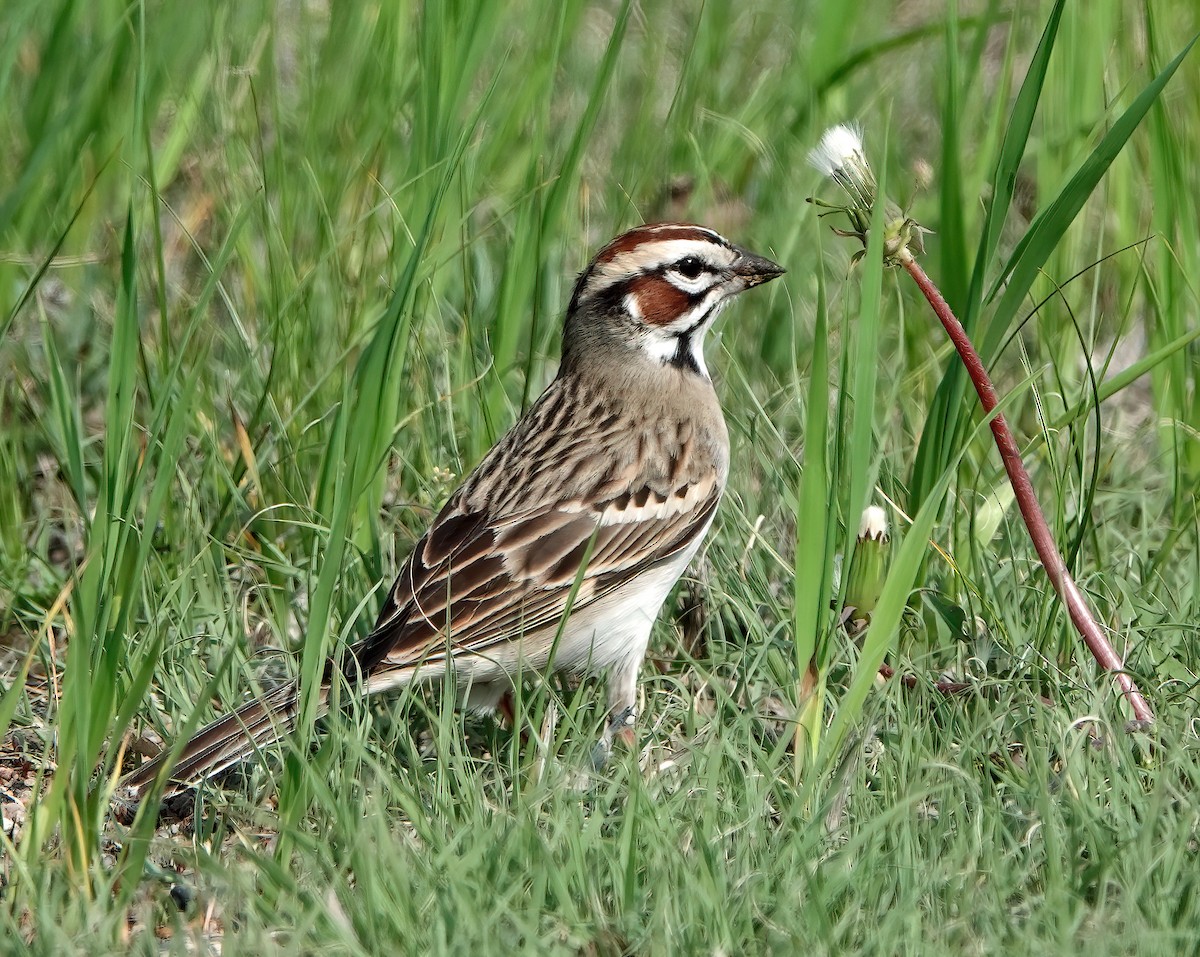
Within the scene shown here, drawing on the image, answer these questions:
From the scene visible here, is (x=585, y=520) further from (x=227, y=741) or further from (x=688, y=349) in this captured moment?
(x=227, y=741)

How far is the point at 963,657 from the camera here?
14.4ft

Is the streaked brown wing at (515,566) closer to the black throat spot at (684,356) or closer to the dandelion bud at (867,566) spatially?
the black throat spot at (684,356)

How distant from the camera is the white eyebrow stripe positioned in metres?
4.94

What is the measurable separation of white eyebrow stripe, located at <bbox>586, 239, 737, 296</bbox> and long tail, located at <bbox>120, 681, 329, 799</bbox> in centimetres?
170

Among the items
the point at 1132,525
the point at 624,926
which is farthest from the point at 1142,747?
the point at 1132,525

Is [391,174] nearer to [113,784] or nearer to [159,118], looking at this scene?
[159,118]

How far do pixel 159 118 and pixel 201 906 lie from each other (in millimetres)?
4662

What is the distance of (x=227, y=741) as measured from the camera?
398 centimetres

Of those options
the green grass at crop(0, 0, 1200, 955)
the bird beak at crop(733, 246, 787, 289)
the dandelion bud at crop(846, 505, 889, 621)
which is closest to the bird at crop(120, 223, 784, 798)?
the bird beak at crop(733, 246, 787, 289)

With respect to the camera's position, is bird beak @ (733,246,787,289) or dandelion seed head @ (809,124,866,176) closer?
dandelion seed head @ (809,124,866,176)

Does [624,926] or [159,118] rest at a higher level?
[159,118]

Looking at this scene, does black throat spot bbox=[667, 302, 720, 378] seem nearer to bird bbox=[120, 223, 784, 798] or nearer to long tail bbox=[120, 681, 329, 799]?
bird bbox=[120, 223, 784, 798]

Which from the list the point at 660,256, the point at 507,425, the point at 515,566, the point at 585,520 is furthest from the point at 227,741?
the point at 660,256

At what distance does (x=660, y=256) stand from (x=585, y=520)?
0.87 metres
